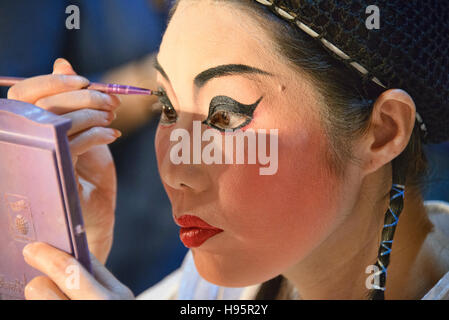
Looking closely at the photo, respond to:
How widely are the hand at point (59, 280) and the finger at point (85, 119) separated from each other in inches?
7.2

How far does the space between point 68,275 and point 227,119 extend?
12.3 inches

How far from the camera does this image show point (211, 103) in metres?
0.73

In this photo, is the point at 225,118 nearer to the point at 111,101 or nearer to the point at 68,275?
the point at 111,101

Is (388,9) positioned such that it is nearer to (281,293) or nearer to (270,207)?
(270,207)

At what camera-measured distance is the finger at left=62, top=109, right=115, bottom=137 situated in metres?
0.73

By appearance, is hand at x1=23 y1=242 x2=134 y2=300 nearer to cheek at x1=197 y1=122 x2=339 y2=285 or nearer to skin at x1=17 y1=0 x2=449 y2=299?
skin at x1=17 y1=0 x2=449 y2=299

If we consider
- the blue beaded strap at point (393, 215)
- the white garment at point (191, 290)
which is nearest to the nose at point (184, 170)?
the blue beaded strap at point (393, 215)

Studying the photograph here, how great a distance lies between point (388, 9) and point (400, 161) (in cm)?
27

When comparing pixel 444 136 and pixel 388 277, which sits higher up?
pixel 444 136

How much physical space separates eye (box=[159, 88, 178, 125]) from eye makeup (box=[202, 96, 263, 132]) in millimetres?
83

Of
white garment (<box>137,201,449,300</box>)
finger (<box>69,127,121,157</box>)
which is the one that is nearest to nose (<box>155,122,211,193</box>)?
finger (<box>69,127,121,157</box>)

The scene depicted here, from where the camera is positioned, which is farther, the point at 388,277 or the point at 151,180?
the point at 151,180
